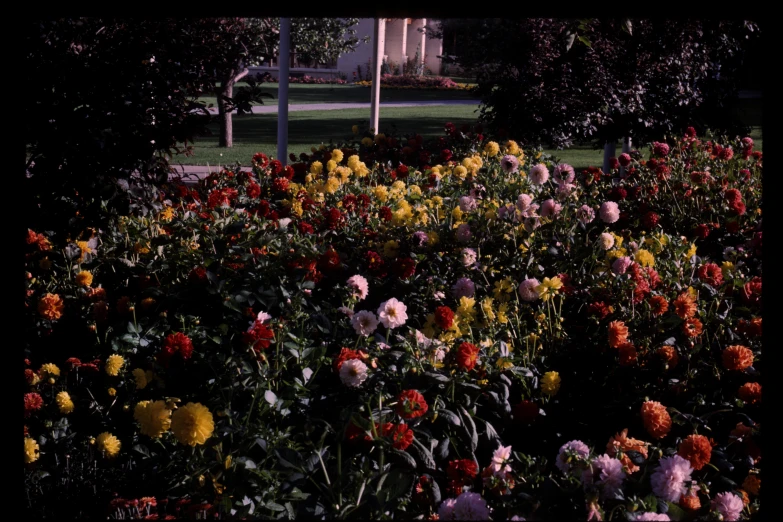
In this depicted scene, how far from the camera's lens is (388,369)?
7.55 feet

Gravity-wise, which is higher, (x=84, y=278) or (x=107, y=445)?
(x=84, y=278)

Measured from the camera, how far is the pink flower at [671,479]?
1.63 m

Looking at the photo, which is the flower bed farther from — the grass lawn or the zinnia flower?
the grass lawn

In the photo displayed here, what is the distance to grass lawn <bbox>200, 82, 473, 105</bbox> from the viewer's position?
2353 centimetres

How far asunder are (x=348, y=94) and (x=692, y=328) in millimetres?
24727

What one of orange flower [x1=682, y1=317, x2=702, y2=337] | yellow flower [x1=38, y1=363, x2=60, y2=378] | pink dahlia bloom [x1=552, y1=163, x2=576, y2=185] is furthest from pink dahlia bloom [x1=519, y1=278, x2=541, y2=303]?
yellow flower [x1=38, y1=363, x2=60, y2=378]

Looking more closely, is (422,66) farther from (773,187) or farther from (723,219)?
(773,187)

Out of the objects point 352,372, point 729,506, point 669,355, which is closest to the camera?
point 729,506

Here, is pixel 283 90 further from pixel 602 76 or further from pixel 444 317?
pixel 444 317

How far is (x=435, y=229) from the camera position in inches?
147

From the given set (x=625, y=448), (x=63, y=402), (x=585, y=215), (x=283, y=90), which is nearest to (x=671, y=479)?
(x=625, y=448)

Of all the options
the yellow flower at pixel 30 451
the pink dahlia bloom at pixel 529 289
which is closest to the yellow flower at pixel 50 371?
the yellow flower at pixel 30 451

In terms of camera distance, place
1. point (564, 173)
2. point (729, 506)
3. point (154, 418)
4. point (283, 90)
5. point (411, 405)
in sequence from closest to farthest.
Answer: point (729, 506) → point (411, 405) → point (154, 418) → point (564, 173) → point (283, 90)

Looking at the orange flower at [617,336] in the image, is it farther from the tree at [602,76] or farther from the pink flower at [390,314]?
the tree at [602,76]
